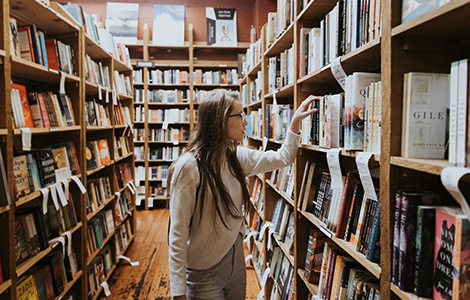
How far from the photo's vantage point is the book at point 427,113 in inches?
27.9

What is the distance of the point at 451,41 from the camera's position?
2.50ft

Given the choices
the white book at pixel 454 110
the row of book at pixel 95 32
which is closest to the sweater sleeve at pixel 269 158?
the white book at pixel 454 110

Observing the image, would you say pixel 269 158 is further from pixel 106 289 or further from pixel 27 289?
pixel 106 289

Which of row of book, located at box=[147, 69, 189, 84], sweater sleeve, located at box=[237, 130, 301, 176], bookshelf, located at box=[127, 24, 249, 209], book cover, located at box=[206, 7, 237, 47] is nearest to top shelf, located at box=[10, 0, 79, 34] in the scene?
sweater sleeve, located at box=[237, 130, 301, 176]

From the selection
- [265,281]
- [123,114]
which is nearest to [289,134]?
[265,281]

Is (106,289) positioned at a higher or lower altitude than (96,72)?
lower

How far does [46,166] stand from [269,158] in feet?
4.37

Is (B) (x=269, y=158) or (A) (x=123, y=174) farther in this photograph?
(A) (x=123, y=174)

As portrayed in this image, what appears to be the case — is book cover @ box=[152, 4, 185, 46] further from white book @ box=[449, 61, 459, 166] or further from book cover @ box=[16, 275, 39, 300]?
white book @ box=[449, 61, 459, 166]

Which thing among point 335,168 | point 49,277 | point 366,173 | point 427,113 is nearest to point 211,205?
point 335,168

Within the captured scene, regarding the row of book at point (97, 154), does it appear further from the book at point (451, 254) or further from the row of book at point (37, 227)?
the book at point (451, 254)

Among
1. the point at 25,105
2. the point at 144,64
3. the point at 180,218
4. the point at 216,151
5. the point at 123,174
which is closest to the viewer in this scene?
the point at 180,218

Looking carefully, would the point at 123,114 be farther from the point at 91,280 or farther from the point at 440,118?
the point at 440,118

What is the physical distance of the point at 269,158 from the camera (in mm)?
1548
